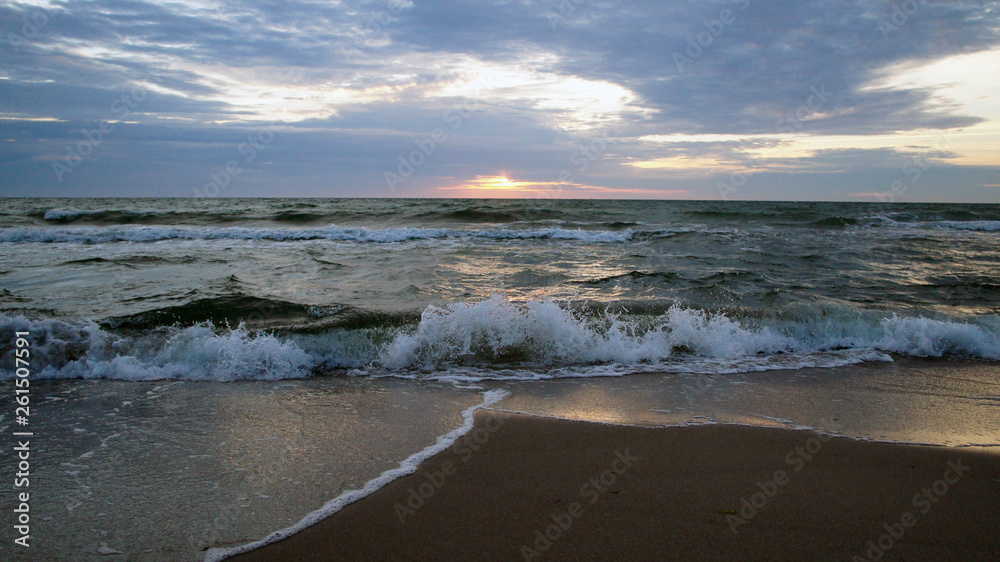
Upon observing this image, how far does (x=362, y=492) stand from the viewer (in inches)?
107

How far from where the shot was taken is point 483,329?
5887mm

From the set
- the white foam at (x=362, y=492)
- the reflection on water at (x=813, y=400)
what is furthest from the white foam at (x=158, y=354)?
the reflection on water at (x=813, y=400)

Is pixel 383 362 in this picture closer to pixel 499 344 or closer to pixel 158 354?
pixel 499 344

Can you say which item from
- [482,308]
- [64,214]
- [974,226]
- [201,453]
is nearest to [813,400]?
[482,308]

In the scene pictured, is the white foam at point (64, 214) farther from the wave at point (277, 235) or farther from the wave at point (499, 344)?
the wave at point (499, 344)

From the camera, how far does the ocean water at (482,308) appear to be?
5.29 metres

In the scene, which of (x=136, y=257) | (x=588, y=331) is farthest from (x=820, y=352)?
(x=136, y=257)

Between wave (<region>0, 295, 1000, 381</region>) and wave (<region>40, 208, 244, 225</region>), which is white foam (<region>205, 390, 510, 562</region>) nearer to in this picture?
wave (<region>0, 295, 1000, 381</region>)

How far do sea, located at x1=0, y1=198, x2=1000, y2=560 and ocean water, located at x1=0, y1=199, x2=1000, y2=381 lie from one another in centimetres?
4

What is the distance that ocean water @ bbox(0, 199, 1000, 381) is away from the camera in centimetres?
529

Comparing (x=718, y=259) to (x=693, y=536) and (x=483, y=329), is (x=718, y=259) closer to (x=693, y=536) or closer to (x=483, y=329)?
(x=483, y=329)

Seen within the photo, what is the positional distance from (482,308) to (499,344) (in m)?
0.52

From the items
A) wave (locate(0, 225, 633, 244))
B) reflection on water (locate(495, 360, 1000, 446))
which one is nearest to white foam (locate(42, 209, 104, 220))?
wave (locate(0, 225, 633, 244))

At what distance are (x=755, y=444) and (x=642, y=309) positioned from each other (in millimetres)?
3749
